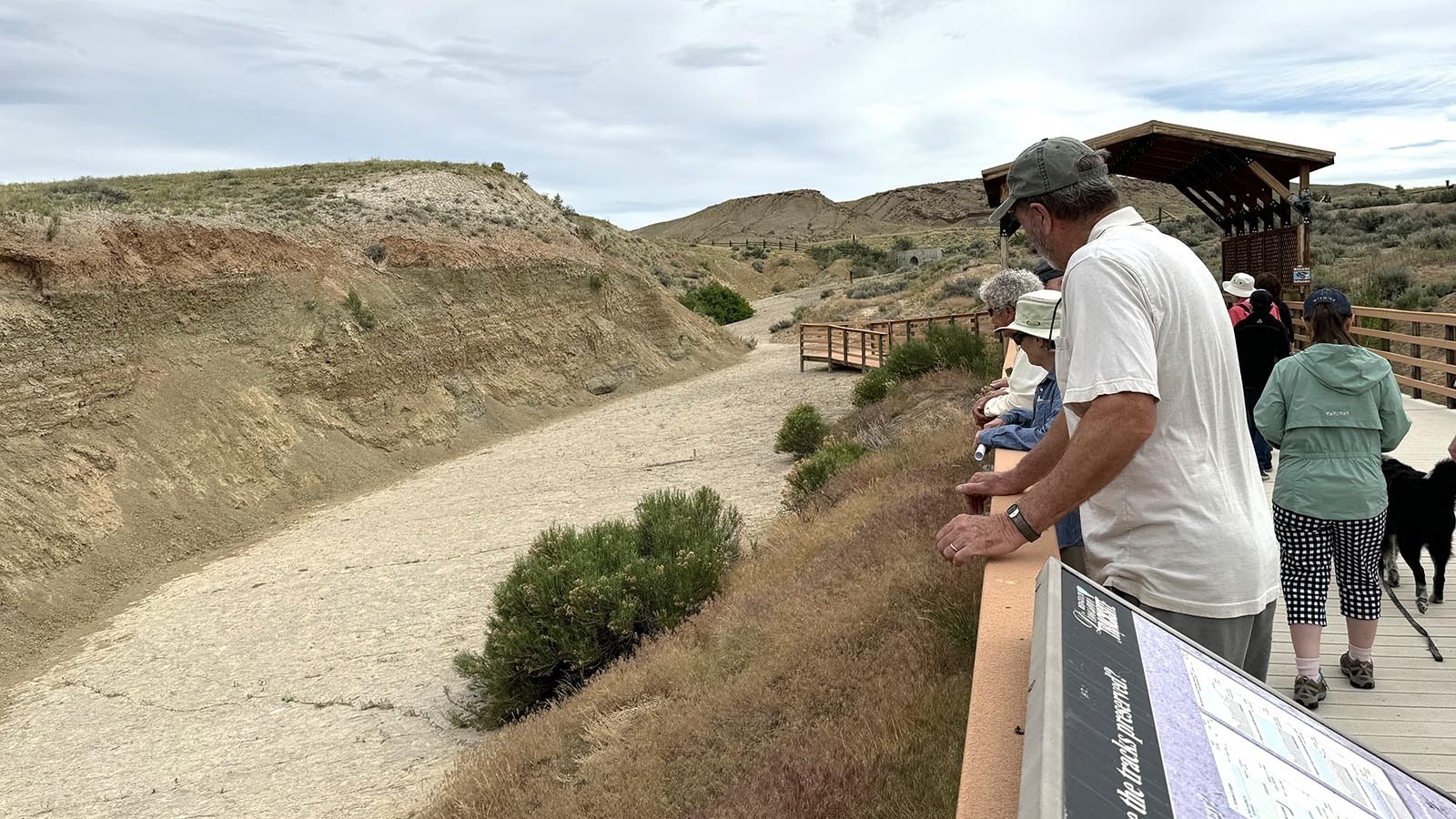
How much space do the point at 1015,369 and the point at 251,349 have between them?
16974 millimetres

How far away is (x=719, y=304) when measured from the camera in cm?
4466

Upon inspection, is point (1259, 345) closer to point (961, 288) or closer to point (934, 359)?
point (934, 359)

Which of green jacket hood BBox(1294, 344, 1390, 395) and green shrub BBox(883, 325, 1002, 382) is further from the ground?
green jacket hood BBox(1294, 344, 1390, 395)

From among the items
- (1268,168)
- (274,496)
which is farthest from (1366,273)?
(274,496)

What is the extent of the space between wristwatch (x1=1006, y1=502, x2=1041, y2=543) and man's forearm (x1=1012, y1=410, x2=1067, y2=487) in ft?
0.74

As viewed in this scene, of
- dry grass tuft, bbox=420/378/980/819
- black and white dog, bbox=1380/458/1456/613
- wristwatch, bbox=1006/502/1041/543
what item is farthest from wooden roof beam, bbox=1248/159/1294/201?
wristwatch, bbox=1006/502/1041/543

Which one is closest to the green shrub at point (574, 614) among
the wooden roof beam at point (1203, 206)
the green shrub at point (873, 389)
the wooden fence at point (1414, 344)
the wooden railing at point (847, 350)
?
the wooden fence at point (1414, 344)

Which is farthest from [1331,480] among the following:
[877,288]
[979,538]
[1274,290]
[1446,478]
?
[877,288]

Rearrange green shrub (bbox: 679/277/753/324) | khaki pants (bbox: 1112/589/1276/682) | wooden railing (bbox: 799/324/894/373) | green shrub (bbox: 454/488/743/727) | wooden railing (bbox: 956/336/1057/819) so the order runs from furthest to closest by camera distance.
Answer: green shrub (bbox: 679/277/753/324) < wooden railing (bbox: 799/324/894/373) < green shrub (bbox: 454/488/743/727) < khaki pants (bbox: 1112/589/1276/682) < wooden railing (bbox: 956/336/1057/819)

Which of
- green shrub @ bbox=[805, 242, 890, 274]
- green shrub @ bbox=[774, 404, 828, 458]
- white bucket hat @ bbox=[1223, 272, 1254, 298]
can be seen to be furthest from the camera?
green shrub @ bbox=[805, 242, 890, 274]

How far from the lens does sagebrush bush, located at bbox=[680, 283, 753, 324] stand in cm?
4356

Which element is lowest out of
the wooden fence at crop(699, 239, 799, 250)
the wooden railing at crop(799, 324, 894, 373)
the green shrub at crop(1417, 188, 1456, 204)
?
the wooden railing at crop(799, 324, 894, 373)

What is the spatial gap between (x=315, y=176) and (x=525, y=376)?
920 centimetres

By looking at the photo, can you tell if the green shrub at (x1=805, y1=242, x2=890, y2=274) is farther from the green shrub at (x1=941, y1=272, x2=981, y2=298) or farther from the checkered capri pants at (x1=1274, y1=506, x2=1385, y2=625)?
the checkered capri pants at (x1=1274, y1=506, x2=1385, y2=625)
